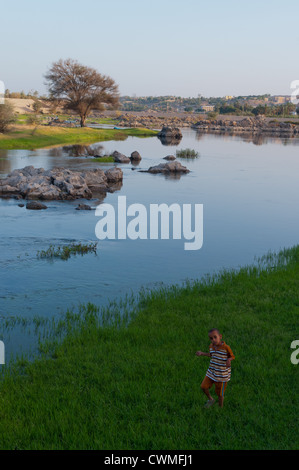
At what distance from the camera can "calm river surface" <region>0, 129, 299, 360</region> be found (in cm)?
1373

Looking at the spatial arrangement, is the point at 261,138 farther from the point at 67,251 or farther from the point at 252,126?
the point at 67,251


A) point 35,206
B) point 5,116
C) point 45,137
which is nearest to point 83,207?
point 35,206

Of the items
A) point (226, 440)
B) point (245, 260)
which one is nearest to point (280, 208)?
point (245, 260)

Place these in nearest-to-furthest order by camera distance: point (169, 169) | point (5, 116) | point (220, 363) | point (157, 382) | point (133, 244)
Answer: point (220, 363) < point (157, 382) < point (133, 244) < point (169, 169) < point (5, 116)

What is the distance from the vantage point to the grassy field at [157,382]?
22.3 ft

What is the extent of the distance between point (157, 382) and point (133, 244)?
11.6 metres

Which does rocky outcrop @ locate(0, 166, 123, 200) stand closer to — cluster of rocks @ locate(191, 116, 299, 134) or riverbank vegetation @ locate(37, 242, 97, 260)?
riverbank vegetation @ locate(37, 242, 97, 260)

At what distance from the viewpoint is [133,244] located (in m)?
19.6
